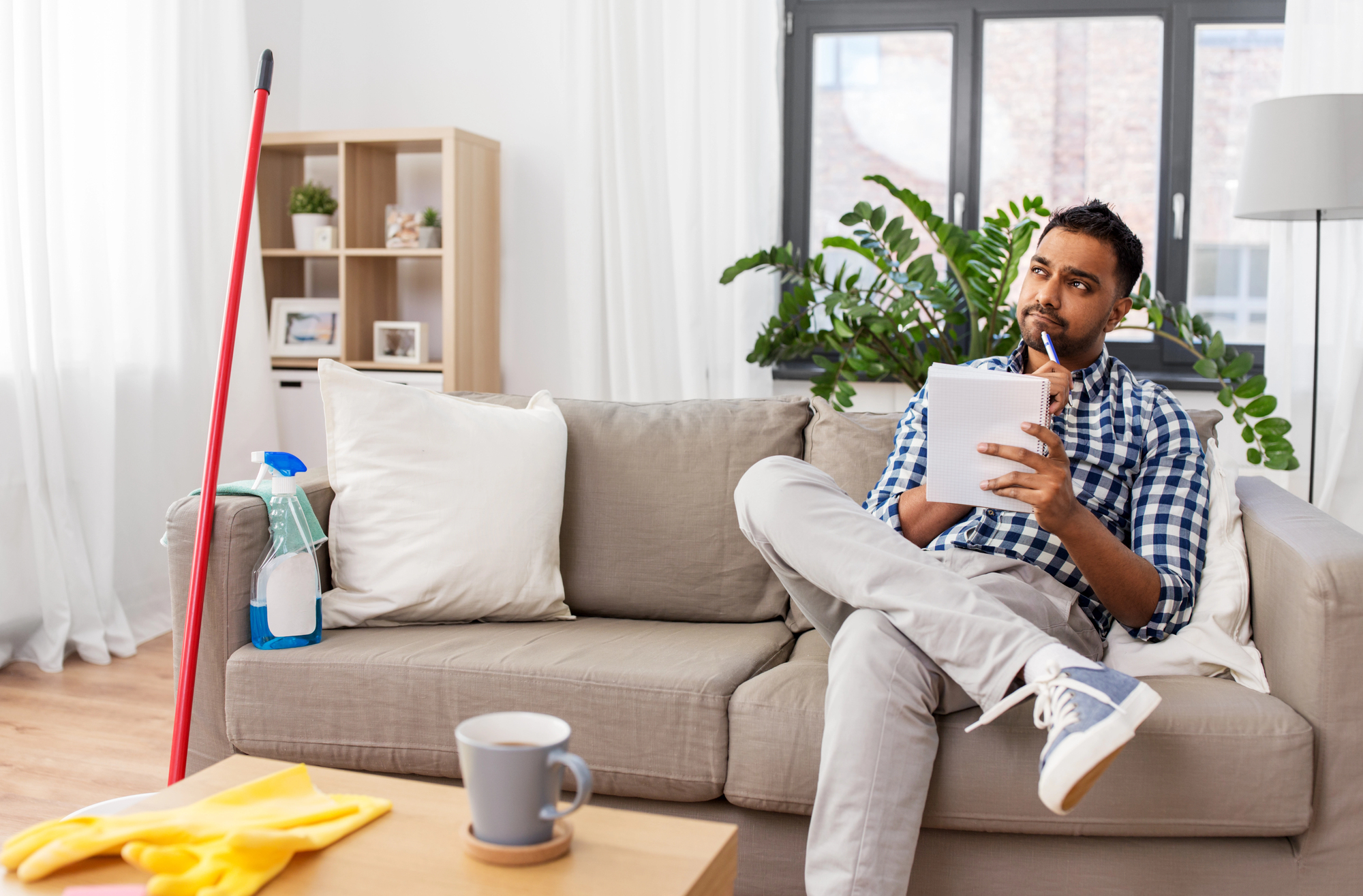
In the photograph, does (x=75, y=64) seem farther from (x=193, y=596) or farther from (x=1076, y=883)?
(x=1076, y=883)

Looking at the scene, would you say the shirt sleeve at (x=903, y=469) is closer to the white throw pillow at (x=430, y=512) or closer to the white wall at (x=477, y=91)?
the white throw pillow at (x=430, y=512)

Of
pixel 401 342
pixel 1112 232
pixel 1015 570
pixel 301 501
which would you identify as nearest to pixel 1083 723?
pixel 1015 570

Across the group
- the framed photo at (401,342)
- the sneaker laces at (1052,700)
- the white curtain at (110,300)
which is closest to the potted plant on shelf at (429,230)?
the framed photo at (401,342)

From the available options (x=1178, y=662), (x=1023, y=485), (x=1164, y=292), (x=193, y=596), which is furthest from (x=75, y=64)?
(x=1164, y=292)

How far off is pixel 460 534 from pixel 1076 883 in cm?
103

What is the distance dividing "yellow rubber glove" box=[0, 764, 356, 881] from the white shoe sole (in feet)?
2.23

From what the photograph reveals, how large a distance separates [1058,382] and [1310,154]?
4.71 ft

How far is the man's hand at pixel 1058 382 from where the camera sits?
1604mm

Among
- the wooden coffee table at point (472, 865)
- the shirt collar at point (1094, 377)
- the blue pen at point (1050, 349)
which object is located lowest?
the wooden coffee table at point (472, 865)

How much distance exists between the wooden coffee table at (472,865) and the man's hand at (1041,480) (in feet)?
2.27

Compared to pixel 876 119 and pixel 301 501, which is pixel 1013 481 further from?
pixel 876 119

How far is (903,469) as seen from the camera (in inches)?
70.8

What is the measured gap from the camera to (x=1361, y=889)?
1.39 m

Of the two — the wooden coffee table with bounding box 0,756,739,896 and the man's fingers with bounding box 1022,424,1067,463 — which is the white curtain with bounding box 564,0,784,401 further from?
the wooden coffee table with bounding box 0,756,739,896
